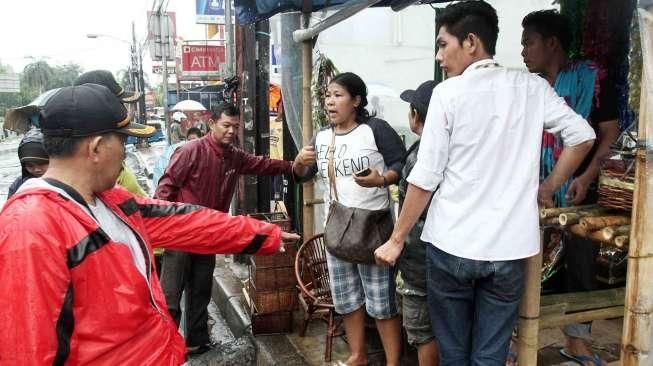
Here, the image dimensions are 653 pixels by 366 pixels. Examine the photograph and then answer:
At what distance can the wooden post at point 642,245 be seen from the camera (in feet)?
5.40

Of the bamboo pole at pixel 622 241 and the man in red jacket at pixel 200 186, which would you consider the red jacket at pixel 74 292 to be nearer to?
the bamboo pole at pixel 622 241

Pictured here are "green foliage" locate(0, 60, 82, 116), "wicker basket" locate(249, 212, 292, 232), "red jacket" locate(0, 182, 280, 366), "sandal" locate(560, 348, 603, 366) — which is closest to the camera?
"red jacket" locate(0, 182, 280, 366)

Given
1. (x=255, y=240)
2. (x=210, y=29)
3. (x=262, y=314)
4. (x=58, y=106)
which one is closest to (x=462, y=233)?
(x=255, y=240)

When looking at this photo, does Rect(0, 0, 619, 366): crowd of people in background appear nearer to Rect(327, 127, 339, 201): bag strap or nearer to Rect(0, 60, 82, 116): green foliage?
Rect(327, 127, 339, 201): bag strap

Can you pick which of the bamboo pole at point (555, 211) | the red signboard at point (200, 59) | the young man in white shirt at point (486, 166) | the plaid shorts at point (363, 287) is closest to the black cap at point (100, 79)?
the plaid shorts at point (363, 287)

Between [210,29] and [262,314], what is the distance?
23.3 meters

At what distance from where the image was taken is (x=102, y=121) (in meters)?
1.75

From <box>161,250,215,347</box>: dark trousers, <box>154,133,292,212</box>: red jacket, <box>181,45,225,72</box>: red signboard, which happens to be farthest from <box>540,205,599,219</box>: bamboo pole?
<box>181,45,225,72</box>: red signboard

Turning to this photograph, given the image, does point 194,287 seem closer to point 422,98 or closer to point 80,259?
point 422,98

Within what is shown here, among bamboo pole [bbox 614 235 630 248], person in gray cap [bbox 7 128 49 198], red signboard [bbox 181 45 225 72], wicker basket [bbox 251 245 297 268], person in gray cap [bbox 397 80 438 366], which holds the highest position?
red signboard [bbox 181 45 225 72]

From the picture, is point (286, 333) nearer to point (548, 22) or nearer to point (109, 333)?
point (109, 333)

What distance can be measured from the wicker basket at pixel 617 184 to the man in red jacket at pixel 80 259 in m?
1.76

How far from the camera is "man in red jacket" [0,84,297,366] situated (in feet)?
4.83

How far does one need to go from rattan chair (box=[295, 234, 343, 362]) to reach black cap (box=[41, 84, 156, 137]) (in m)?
2.24
